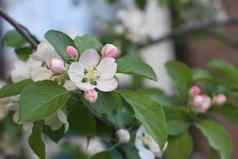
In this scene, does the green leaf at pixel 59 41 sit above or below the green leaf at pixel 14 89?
above

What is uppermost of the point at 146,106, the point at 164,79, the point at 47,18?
the point at 146,106

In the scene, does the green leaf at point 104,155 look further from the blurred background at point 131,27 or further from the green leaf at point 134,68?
the blurred background at point 131,27

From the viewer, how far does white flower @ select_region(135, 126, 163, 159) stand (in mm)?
971

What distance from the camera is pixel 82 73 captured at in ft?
2.63

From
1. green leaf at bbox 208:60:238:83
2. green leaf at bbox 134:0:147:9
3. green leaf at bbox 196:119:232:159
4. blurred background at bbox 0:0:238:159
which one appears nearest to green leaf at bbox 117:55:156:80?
green leaf at bbox 196:119:232:159

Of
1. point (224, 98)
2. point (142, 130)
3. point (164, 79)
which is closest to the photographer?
point (142, 130)

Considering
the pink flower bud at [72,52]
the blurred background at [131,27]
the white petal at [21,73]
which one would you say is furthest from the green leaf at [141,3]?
the pink flower bud at [72,52]

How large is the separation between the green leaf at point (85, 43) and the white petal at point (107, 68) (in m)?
0.06

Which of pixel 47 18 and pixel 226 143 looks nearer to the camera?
pixel 226 143

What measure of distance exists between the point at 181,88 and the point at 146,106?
38 centimetres

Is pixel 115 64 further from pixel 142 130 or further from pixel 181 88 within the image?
pixel 181 88

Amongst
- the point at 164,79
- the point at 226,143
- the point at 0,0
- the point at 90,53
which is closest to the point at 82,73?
the point at 90,53

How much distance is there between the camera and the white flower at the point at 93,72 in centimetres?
80

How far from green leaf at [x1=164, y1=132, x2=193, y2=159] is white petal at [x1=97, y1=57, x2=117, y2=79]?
1.04 ft
